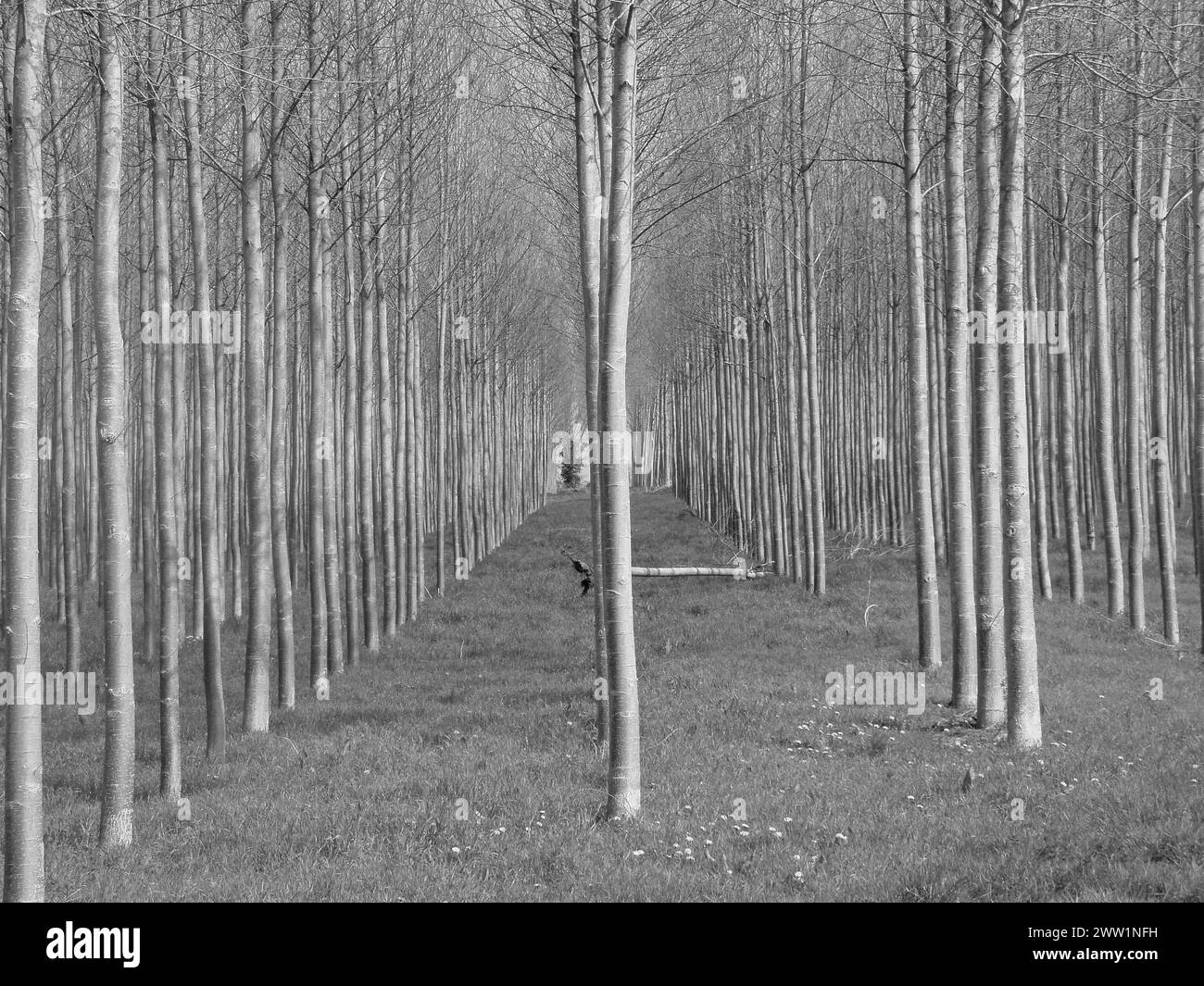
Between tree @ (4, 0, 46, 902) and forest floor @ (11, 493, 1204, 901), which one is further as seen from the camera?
forest floor @ (11, 493, 1204, 901)

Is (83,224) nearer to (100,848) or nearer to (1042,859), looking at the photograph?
(100,848)

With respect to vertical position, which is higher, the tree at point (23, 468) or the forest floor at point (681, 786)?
the tree at point (23, 468)

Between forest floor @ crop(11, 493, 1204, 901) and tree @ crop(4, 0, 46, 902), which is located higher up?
tree @ crop(4, 0, 46, 902)

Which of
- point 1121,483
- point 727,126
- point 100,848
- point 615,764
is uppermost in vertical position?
point 727,126

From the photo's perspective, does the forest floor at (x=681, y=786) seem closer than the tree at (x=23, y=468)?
Result: No

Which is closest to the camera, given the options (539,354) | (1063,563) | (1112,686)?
(1112,686)

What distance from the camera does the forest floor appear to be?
216 inches

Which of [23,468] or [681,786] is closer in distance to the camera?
[23,468]

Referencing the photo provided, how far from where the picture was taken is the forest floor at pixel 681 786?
5.50m

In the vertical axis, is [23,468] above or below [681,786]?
above

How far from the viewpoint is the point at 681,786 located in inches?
294

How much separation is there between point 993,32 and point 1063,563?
14.1 meters

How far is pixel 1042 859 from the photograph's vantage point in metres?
5.65

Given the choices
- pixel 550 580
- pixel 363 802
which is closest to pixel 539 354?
pixel 550 580
